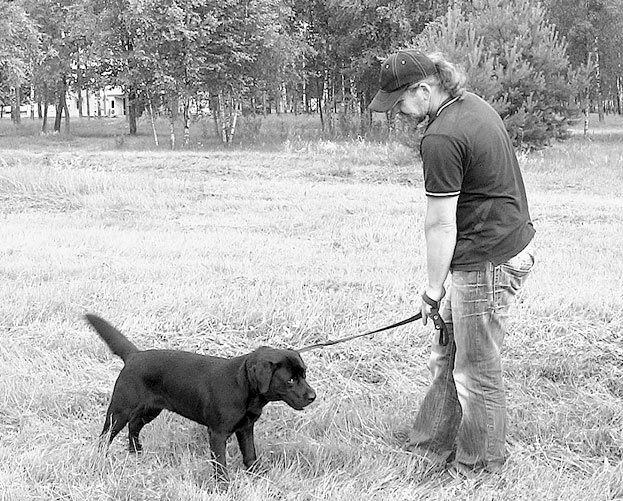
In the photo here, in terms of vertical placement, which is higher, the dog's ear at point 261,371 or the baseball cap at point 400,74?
the baseball cap at point 400,74

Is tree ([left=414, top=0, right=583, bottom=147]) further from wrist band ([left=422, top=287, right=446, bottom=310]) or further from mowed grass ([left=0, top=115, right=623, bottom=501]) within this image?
wrist band ([left=422, top=287, right=446, bottom=310])

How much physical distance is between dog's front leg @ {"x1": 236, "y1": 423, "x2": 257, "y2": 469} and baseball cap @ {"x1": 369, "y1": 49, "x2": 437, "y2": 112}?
1.80 m

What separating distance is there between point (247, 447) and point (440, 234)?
154 centimetres

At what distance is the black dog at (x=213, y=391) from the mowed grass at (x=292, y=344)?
21 centimetres

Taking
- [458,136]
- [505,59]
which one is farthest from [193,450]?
[505,59]

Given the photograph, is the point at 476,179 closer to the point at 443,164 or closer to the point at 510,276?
the point at 443,164

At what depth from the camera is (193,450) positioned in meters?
4.45

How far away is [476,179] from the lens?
3.65m

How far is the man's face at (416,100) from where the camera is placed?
3.68 meters

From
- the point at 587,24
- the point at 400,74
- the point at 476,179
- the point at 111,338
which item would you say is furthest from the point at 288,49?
the point at 476,179

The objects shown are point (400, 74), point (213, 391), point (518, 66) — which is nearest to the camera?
point (400, 74)

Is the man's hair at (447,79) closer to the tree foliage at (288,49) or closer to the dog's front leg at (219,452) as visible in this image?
the dog's front leg at (219,452)

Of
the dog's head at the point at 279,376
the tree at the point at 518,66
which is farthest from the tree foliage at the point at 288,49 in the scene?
the dog's head at the point at 279,376

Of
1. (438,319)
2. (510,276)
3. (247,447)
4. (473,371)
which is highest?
(510,276)
